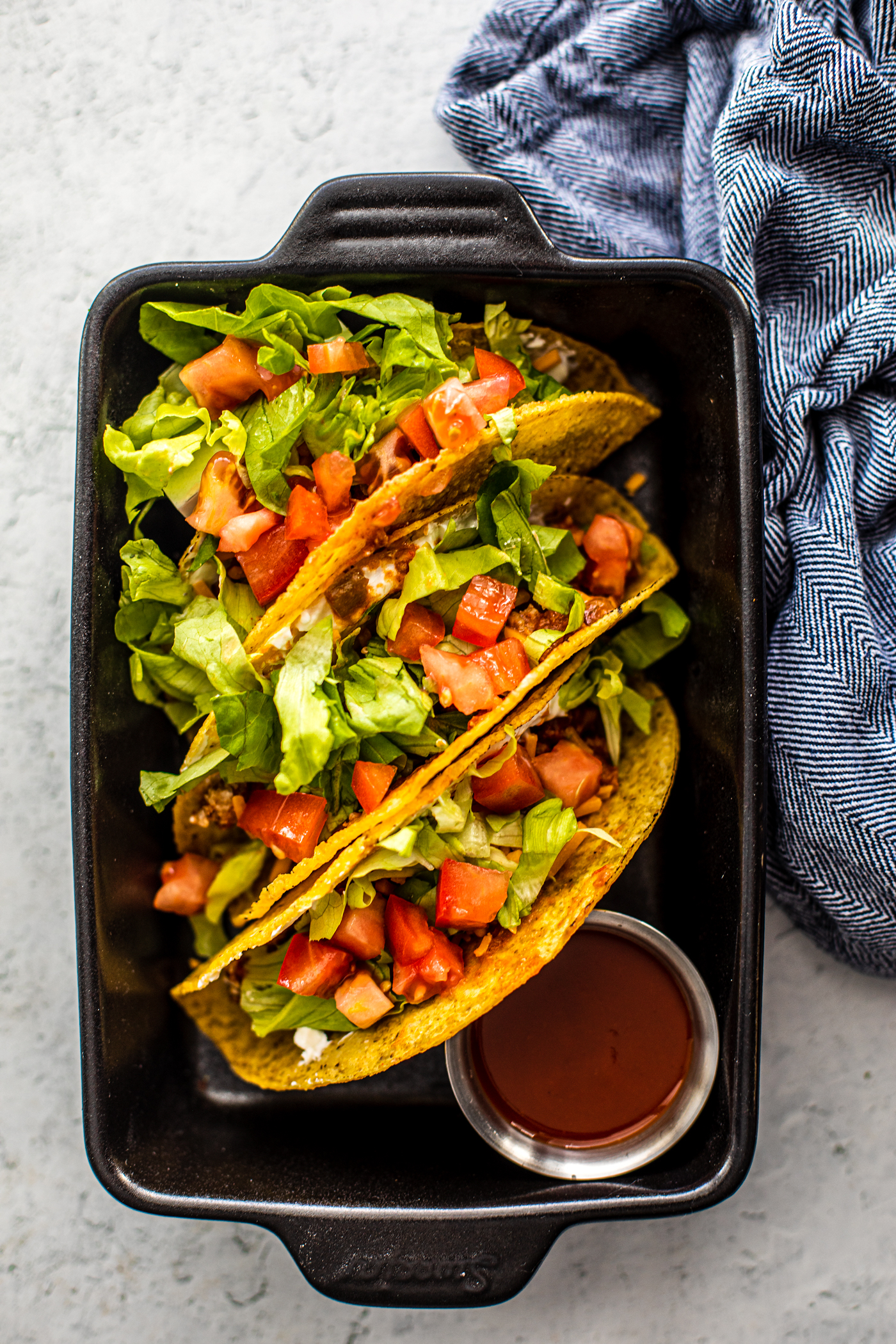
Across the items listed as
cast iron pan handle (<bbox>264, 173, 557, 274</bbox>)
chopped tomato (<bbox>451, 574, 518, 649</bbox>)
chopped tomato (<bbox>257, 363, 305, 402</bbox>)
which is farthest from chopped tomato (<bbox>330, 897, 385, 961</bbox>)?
cast iron pan handle (<bbox>264, 173, 557, 274</bbox>)

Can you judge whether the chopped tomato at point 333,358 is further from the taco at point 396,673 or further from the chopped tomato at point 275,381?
the taco at point 396,673

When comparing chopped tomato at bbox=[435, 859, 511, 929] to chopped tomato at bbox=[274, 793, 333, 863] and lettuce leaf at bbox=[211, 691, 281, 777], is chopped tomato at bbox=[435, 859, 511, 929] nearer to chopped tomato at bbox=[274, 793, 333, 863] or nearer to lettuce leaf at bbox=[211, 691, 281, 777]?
chopped tomato at bbox=[274, 793, 333, 863]

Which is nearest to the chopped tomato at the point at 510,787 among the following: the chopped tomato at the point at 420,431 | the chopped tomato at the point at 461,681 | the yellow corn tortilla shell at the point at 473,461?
the chopped tomato at the point at 461,681

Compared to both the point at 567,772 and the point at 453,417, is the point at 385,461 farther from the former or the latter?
the point at 567,772

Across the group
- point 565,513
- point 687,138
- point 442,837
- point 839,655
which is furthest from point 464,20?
point 442,837

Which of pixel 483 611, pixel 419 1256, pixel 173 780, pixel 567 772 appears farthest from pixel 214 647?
pixel 419 1256

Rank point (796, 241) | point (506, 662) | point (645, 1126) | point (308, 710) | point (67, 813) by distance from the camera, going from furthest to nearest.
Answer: point (67, 813) < point (796, 241) < point (645, 1126) < point (506, 662) < point (308, 710)
